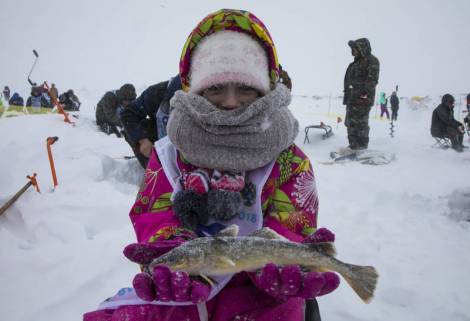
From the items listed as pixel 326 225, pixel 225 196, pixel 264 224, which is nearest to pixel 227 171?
pixel 225 196

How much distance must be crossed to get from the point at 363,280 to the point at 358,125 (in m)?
6.63

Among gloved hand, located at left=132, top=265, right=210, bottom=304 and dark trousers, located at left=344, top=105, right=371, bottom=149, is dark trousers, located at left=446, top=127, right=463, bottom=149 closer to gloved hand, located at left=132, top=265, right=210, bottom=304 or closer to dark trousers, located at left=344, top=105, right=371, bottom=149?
dark trousers, located at left=344, top=105, right=371, bottom=149

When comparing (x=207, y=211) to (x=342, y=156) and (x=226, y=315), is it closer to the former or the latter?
(x=226, y=315)

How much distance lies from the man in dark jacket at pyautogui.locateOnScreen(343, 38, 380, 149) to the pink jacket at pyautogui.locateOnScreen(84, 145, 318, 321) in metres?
6.02

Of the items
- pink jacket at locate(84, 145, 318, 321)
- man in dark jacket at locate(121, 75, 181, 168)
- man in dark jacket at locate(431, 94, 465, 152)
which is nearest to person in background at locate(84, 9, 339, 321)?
pink jacket at locate(84, 145, 318, 321)

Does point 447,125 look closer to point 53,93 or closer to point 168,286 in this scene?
point 168,286

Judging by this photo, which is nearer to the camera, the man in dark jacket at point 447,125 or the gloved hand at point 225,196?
the gloved hand at point 225,196

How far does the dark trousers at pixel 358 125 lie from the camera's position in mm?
7090

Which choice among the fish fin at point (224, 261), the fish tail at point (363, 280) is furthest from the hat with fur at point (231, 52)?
the fish tail at point (363, 280)

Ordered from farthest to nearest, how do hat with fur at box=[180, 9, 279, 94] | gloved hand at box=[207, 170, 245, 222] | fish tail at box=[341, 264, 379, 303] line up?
hat with fur at box=[180, 9, 279, 94] → gloved hand at box=[207, 170, 245, 222] → fish tail at box=[341, 264, 379, 303]

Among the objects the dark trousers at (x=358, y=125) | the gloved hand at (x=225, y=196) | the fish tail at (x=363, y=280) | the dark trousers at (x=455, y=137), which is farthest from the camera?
the dark trousers at (x=455, y=137)

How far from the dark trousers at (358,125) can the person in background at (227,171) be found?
19.6ft

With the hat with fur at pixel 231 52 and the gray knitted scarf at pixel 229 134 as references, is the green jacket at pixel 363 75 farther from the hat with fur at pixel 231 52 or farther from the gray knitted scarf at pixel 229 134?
the gray knitted scarf at pixel 229 134

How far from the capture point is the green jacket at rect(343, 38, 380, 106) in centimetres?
684
